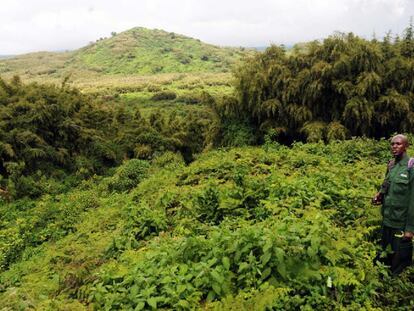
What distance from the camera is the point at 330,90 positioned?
15.2m

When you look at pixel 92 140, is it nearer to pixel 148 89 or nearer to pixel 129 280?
pixel 129 280

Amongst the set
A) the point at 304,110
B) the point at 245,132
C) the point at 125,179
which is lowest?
the point at 125,179

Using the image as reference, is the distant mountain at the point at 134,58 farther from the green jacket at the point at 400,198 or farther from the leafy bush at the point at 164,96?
the green jacket at the point at 400,198

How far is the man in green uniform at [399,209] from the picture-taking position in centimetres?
484

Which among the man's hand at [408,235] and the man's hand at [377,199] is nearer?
the man's hand at [408,235]

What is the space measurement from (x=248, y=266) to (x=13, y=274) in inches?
220

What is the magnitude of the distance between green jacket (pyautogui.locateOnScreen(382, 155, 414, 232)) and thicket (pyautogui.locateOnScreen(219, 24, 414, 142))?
936cm

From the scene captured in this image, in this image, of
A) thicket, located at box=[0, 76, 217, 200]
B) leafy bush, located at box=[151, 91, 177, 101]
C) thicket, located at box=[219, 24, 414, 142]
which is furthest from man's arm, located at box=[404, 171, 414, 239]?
leafy bush, located at box=[151, 91, 177, 101]

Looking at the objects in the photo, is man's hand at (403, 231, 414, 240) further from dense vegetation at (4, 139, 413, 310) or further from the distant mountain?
the distant mountain

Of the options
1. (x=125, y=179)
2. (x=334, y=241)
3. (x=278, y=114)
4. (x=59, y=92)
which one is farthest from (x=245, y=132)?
(x=334, y=241)

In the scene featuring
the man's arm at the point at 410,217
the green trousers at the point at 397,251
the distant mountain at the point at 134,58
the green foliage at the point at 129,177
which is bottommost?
the green foliage at the point at 129,177

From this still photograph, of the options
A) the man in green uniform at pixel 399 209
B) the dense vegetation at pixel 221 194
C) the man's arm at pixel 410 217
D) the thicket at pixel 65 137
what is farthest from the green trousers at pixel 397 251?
the thicket at pixel 65 137

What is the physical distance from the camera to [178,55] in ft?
350

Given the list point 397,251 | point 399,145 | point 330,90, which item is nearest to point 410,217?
point 397,251
